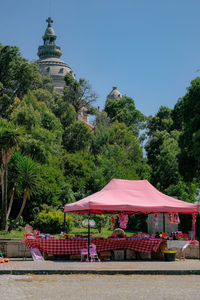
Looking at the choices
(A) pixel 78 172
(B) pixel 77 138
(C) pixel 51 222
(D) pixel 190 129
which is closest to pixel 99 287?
(C) pixel 51 222

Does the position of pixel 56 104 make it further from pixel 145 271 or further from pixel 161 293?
pixel 161 293

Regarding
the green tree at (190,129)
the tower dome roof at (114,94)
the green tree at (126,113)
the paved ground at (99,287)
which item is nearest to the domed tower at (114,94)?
the tower dome roof at (114,94)

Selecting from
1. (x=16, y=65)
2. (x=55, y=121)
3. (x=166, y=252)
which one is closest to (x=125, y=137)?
(x=55, y=121)

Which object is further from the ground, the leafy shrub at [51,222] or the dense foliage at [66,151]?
the dense foliage at [66,151]

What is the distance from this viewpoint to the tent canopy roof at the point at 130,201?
1769 centimetres

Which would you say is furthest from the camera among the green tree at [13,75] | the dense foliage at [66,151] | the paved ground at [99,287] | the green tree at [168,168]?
the green tree at [13,75]

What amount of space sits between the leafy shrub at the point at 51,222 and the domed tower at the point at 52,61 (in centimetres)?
7031

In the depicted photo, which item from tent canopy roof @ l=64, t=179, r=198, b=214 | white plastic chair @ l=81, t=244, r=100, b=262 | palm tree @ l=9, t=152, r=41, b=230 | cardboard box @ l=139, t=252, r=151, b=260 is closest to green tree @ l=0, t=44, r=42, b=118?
palm tree @ l=9, t=152, r=41, b=230

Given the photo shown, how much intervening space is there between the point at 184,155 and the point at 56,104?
2899cm

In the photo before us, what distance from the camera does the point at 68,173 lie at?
47.6 m

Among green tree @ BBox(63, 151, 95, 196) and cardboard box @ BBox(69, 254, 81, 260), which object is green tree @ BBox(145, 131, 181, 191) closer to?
green tree @ BBox(63, 151, 95, 196)

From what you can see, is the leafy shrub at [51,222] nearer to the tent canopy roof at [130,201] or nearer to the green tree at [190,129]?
the green tree at [190,129]

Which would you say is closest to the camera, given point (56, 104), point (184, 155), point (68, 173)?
point (184, 155)

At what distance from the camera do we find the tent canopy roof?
1769cm
